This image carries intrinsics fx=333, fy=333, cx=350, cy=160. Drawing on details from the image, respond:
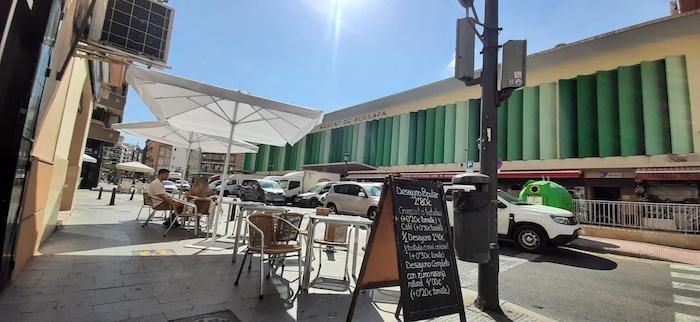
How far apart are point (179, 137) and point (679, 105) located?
2004 cm

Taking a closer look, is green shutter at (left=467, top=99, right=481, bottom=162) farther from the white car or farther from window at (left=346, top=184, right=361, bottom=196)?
the white car

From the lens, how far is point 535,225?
7.88 m

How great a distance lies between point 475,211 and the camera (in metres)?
3.18

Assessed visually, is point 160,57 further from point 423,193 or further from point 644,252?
point 644,252

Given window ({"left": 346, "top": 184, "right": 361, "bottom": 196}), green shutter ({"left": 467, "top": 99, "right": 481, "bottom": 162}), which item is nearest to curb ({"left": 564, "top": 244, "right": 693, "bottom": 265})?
window ({"left": 346, "top": 184, "right": 361, "bottom": 196})

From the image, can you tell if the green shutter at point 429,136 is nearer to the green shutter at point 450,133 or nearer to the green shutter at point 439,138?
the green shutter at point 439,138

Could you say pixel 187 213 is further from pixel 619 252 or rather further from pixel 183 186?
pixel 619 252

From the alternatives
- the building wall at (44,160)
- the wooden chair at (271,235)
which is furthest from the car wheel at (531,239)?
the building wall at (44,160)

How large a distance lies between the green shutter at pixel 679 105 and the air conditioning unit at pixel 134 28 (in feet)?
62.8

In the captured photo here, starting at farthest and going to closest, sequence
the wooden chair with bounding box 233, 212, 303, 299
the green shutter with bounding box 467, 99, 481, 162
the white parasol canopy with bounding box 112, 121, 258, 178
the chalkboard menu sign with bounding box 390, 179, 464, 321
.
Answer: the green shutter with bounding box 467, 99, 481, 162, the white parasol canopy with bounding box 112, 121, 258, 178, the wooden chair with bounding box 233, 212, 303, 299, the chalkboard menu sign with bounding box 390, 179, 464, 321

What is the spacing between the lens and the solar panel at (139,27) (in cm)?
489

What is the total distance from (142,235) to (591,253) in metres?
10.2

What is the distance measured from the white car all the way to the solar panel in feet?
20.8

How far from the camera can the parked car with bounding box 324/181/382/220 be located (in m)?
13.0
